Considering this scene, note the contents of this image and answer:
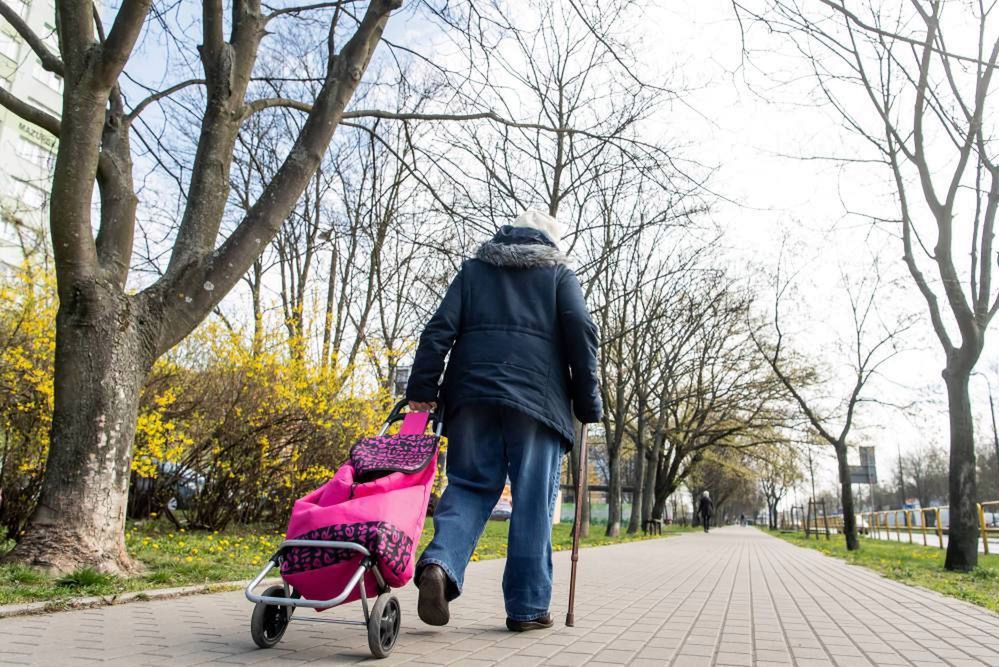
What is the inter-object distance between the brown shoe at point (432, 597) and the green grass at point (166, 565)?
2.21 meters

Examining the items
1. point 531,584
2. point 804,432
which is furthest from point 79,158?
point 804,432

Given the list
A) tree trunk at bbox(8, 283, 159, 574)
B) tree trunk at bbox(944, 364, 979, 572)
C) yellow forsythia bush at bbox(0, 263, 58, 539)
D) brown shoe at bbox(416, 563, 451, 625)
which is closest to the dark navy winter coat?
brown shoe at bbox(416, 563, 451, 625)

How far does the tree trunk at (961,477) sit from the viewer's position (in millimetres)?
11219

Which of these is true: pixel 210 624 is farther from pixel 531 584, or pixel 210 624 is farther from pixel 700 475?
pixel 700 475

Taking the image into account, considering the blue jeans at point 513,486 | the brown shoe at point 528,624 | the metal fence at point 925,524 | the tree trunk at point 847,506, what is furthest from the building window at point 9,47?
the metal fence at point 925,524

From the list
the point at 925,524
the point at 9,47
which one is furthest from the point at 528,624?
the point at 9,47

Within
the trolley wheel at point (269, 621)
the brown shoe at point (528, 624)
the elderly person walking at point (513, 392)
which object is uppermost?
the elderly person walking at point (513, 392)

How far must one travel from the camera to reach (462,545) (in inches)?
147

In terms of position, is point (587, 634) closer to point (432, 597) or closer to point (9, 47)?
point (432, 597)

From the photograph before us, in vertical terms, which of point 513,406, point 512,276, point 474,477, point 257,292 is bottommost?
point 474,477

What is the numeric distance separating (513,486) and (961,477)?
1029 centimetres

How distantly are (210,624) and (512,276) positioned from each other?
7.80 ft

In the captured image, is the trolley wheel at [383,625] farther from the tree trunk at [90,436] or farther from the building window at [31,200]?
the building window at [31,200]

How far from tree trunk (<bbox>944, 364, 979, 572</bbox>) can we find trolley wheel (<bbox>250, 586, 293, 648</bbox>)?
11.0 meters
